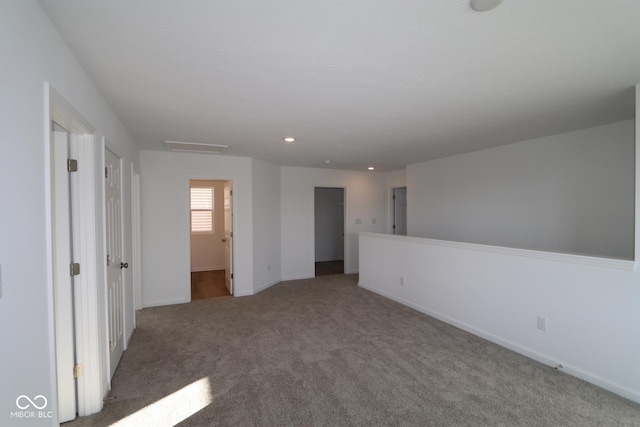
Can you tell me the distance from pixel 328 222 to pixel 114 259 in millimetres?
6463

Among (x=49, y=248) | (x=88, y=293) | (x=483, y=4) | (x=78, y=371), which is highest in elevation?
(x=483, y=4)

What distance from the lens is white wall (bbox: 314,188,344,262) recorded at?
878cm

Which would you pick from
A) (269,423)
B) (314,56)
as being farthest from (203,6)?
(269,423)

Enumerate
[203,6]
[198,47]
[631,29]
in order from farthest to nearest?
1. [198,47]
2. [631,29]
3. [203,6]

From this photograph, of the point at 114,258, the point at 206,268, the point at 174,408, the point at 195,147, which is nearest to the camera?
the point at 174,408

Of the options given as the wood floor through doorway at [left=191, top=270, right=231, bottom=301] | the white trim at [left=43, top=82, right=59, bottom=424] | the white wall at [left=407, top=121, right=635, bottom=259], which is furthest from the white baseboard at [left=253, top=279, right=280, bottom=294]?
the white trim at [left=43, top=82, right=59, bottom=424]

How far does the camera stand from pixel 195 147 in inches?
167

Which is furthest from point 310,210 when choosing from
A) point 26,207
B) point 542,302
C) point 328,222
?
point 26,207

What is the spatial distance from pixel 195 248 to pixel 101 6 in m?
6.61

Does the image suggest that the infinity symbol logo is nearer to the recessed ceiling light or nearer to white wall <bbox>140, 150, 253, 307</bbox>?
the recessed ceiling light

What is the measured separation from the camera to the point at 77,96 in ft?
5.94

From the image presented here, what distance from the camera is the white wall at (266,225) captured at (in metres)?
5.28

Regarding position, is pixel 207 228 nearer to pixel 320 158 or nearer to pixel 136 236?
pixel 136 236

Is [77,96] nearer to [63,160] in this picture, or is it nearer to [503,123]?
[63,160]
